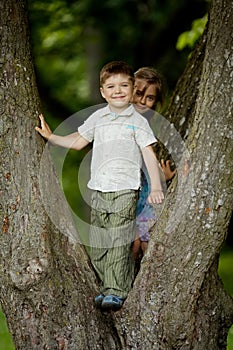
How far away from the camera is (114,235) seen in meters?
4.86

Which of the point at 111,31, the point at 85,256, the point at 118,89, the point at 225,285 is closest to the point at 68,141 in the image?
the point at 118,89

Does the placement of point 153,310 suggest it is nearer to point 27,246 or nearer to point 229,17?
point 27,246

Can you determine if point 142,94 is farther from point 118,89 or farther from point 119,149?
point 119,149

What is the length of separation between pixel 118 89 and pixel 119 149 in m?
0.37

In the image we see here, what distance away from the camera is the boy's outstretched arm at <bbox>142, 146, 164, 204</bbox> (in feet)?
16.0

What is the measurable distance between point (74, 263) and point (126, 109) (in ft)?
3.37

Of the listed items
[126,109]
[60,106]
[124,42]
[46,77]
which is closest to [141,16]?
[124,42]

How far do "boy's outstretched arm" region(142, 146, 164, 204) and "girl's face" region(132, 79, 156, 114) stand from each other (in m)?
0.63

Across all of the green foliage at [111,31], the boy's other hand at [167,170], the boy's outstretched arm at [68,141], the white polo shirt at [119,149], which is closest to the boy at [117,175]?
the white polo shirt at [119,149]

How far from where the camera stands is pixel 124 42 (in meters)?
12.5

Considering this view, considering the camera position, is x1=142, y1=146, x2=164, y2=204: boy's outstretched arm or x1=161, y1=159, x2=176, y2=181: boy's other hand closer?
x1=142, y1=146, x2=164, y2=204: boy's outstretched arm

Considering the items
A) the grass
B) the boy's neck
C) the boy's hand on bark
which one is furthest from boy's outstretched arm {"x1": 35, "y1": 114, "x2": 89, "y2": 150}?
the grass

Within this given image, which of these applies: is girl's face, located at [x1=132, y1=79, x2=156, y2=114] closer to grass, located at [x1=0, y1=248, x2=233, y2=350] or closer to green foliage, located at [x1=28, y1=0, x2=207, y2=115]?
grass, located at [x1=0, y1=248, x2=233, y2=350]

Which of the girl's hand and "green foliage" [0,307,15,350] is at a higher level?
the girl's hand
